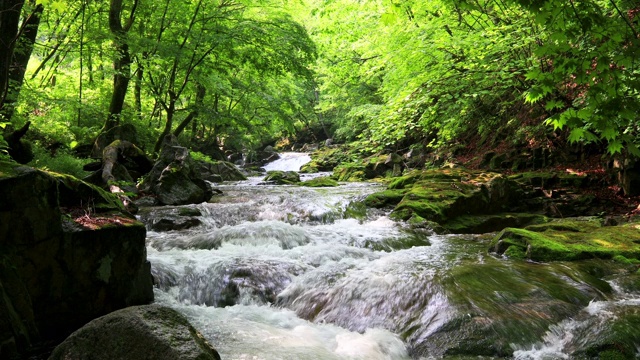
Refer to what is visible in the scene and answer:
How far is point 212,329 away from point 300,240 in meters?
3.35

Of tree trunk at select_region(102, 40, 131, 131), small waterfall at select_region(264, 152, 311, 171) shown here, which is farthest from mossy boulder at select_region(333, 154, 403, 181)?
tree trunk at select_region(102, 40, 131, 131)

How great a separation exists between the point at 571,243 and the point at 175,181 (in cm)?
897

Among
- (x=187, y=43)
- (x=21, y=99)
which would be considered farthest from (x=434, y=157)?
(x=21, y=99)

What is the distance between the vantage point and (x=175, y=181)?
1032 centimetres

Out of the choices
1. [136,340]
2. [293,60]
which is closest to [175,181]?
[293,60]

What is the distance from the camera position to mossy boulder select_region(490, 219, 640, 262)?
5.69 metres

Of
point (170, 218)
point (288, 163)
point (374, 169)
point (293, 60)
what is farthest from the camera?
point (288, 163)

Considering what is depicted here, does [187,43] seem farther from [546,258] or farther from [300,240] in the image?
[546,258]

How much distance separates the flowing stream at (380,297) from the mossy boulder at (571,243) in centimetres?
34

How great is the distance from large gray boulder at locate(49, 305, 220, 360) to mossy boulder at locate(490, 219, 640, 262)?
5.04 metres

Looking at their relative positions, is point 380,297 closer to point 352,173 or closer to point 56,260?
point 56,260

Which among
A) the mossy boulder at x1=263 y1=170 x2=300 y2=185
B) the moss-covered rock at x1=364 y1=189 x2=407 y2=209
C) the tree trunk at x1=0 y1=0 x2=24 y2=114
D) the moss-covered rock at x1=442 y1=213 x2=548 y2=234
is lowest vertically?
the mossy boulder at x1=263 y1=170 x2=300 y2=185

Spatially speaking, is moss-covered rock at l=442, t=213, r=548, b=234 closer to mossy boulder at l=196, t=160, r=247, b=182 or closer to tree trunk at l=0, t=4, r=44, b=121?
tree trunk at l=0, t=4, r=44, b=121

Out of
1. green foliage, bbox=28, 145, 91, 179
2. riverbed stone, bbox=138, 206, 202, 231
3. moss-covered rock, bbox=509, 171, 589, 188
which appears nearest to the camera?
riverbed stone, bbox=138, 206, 202, 231
